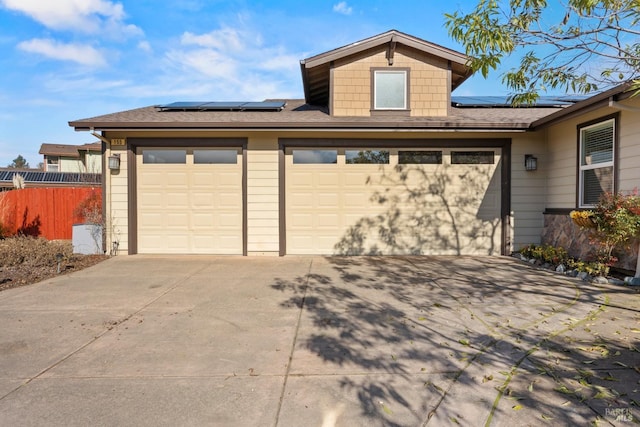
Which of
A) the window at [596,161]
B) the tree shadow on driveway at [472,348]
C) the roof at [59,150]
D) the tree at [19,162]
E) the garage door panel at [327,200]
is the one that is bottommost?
the tree shadow on driveway at [472,348]

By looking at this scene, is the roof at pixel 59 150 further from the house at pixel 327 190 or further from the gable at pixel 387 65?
the gable at pixel 387 65

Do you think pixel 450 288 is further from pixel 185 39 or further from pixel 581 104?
pixel 185 39

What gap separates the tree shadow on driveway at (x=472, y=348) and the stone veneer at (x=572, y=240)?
951 millimetres

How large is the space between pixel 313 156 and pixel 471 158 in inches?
145

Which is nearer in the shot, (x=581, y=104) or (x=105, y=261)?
(x=581, y=104)

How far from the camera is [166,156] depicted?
7973 mm

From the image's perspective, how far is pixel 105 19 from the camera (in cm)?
927

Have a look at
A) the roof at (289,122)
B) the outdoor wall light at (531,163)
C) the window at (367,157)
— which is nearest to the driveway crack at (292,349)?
the window at (367,157)

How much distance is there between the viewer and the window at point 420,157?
26.1 feet

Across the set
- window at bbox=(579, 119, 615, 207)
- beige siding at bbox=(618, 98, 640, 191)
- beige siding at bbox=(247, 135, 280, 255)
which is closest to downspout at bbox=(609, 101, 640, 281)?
beige siding at bbox=(618, 98, 640, 191)

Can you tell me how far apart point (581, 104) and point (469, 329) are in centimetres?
491

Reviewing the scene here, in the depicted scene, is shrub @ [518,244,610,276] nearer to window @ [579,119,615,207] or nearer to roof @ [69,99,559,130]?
window @ [579,119,615,207]

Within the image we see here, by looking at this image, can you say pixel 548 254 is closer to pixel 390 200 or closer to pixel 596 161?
Result: pixel 596 161

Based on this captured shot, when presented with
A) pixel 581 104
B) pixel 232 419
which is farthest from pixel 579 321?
pixel 581 104
